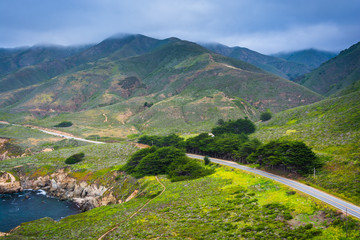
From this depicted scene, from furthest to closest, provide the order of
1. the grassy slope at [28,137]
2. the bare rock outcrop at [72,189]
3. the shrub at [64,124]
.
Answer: the shrub at [64,124], the grassy slope at [28,137], the bare rock outcrop at [72,189]

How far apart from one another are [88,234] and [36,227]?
12109 mm

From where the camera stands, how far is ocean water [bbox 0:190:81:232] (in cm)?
5303

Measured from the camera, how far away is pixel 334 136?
57594 mm

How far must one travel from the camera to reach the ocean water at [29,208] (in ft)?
174

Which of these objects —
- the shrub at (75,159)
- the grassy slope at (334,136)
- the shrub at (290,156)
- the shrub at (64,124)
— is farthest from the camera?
the shrub at (64,124)

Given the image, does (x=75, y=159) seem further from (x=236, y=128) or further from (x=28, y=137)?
(x=236, y=128)

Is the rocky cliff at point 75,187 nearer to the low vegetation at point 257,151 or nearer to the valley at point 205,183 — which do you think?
the valley at point 205,183

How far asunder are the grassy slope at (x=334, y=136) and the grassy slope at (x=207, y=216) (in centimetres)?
777

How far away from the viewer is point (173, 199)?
42.8 metres

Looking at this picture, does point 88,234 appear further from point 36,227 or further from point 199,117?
point 199,117

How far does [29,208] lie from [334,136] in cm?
7397

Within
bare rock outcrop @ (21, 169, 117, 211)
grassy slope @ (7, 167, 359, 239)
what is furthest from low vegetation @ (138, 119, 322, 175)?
bare rock outcrop @ (21, 169, 117, 211)

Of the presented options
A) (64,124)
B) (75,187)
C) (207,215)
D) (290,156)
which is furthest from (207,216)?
(64,124)

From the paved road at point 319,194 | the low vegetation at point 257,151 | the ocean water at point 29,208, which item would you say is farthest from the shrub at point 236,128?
the ocean water at point 29,208
